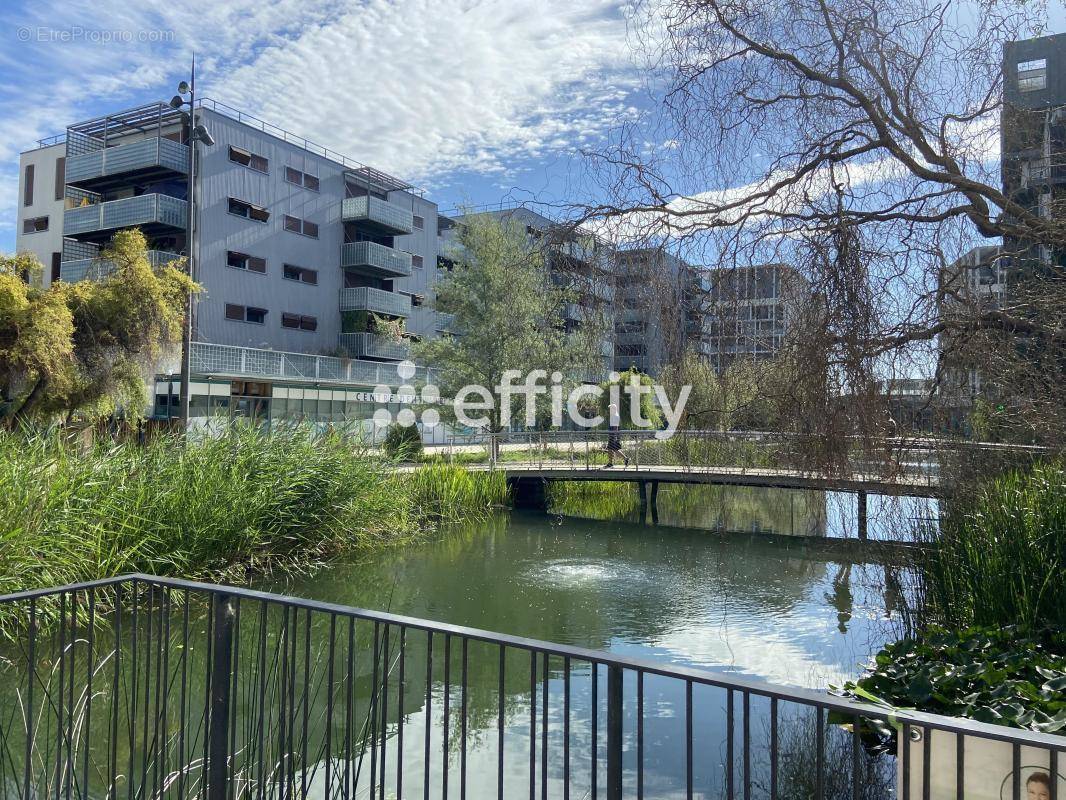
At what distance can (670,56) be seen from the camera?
16.0ft

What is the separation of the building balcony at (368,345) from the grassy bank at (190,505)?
19.9 meters

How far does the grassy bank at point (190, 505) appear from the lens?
791 cm

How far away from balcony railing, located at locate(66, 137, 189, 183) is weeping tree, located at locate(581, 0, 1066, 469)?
2725 centimetres

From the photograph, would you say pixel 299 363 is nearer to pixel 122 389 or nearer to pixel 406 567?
pixel 122 389

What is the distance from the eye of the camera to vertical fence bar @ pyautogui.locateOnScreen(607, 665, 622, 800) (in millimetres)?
2072

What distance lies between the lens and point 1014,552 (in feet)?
20.0

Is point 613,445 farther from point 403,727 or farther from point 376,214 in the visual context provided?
point 376,214

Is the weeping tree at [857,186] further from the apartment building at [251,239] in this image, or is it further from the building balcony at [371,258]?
the building balcony at [371,258]

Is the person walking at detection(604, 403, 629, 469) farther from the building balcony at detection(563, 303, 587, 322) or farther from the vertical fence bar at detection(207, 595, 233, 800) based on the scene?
the vertical fence bar at detection(207, 595, 233, 800)

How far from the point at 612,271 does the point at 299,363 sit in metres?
26.7

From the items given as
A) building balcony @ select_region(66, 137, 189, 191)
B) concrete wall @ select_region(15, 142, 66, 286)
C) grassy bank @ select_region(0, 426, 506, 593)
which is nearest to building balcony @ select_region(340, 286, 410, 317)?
building balcony @ select_region(66, 137, 189, 191)

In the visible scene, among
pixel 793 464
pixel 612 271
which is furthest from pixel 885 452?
pixel 612 271

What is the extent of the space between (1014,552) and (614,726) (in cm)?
528

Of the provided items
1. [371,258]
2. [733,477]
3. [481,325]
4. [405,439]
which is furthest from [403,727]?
[371,258]
